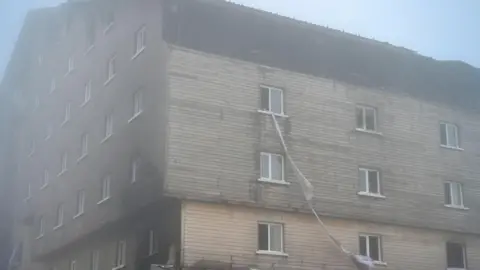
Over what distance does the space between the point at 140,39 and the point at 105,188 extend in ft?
22.8

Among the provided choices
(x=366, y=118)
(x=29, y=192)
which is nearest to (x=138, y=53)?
(x=366, y=118)

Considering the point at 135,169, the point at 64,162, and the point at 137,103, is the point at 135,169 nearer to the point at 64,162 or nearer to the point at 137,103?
the point at 137,103

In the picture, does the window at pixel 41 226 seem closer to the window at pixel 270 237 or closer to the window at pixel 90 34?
the window at pixel 90 34

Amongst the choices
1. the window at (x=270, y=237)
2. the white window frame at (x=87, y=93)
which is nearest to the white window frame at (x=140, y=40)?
the white window frame at (x=87, y=93)

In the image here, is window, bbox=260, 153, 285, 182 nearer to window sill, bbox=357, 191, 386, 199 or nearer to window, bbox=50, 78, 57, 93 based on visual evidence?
window sill, bbox=357, 191, 386, 199

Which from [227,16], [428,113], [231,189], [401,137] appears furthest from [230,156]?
[428,113]

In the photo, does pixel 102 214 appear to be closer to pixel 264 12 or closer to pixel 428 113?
pixel 264 12

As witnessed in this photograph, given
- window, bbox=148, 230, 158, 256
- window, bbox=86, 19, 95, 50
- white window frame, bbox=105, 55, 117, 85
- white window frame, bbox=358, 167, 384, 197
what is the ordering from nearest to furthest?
window, bbox=148, 230, 158, 256 → white window frame, bbox=358, 167, 384, 197 → white window frame, bbox=105, 55, 117, 85 → window, bbox=86, 19, 95, 50

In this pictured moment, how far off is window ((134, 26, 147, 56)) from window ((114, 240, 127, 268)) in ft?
26.9

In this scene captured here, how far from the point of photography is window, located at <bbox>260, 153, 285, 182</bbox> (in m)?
30.3

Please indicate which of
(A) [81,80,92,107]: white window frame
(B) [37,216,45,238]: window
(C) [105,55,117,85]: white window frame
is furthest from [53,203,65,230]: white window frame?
(C) [105,55,117,85]: white window frame

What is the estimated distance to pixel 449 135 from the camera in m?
36.2

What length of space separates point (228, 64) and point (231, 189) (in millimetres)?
5250

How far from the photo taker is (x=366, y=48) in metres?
35.5
